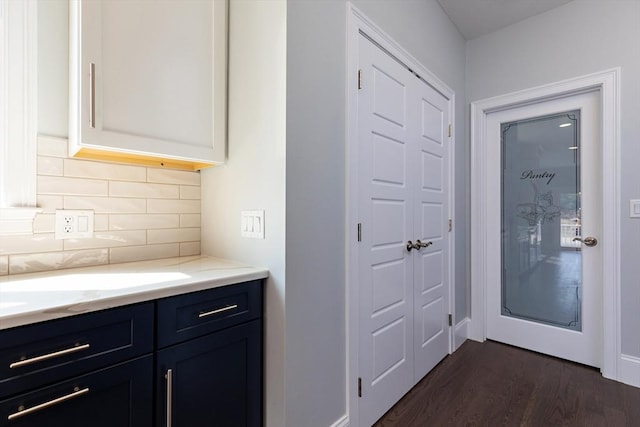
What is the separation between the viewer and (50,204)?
4.19ft

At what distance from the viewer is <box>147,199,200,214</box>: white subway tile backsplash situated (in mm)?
1556

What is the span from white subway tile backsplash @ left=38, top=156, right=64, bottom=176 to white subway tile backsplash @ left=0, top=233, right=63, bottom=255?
0.25 metres

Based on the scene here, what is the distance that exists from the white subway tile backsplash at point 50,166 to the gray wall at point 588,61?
301cm

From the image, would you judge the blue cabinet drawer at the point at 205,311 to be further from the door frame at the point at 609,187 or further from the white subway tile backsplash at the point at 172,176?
the door frame at the point at 609,187

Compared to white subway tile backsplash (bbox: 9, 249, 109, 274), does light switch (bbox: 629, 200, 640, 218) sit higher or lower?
higher

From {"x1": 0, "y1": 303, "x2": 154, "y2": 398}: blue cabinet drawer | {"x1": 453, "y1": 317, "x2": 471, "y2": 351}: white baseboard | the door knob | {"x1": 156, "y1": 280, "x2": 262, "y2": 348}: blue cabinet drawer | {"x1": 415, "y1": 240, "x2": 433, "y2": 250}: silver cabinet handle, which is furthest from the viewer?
{"x1": 453, "y1": 317, "x2": 471, "y2": 351}: white baseboard

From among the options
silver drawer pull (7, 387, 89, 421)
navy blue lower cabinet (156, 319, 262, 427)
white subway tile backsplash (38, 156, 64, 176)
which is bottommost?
navy blue lower cabinet (156, 319, 262, 427)

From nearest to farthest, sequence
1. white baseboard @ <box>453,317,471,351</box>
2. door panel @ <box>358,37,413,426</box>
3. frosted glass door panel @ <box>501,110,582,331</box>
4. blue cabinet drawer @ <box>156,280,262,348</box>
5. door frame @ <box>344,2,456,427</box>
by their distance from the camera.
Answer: blue cabinet drawer @ <box>156,280,262,348</box> < door frame @ <box>344,2,456,427</box> < door panel @ <box>358,37,413,426</box> < frosted glass door panel @ <box>501,110,582,331</box> < white baseboard @ <box>453,317,471,351</box>

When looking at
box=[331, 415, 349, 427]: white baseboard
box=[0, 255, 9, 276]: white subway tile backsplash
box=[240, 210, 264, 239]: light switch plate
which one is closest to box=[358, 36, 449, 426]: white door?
box=[331, 415, 349, 427]: white baseboard

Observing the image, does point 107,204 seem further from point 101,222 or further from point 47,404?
point 47,404

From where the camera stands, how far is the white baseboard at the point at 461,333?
102 inches

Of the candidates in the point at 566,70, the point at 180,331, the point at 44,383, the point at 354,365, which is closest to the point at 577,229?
the point at 566,70

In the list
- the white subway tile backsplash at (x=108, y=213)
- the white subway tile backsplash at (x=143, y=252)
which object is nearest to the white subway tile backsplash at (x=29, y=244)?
the white subway tile backsplash at (x=108, y=213)

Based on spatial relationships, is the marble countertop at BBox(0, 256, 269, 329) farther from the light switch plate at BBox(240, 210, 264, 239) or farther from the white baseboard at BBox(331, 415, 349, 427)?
the white baseboard at BBox(331, 415, 349, 427)
